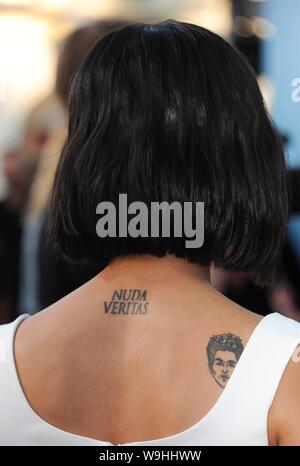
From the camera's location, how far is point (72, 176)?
1.44 m

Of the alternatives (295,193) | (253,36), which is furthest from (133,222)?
(253,36)

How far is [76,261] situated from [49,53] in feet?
11.0

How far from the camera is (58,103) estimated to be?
3.10m

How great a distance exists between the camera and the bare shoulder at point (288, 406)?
130 cm

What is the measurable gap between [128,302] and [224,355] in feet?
0.60

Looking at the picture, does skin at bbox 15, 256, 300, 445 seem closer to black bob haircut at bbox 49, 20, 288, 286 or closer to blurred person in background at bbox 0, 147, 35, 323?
black bob haircut at bbox 49, 20, 288, 286

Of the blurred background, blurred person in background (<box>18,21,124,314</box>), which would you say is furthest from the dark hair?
blurred person in background (<box>18,21,124,314</box>)

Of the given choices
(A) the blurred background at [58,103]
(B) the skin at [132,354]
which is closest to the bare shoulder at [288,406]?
(B) the skin at [132,354]

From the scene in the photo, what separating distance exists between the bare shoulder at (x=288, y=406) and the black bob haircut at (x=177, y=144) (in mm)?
222

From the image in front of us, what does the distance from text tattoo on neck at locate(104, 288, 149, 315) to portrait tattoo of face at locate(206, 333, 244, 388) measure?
0.45 feet

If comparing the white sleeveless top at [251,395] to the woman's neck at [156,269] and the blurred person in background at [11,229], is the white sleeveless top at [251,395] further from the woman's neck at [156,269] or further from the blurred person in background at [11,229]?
the blurred person in background at [11,229]

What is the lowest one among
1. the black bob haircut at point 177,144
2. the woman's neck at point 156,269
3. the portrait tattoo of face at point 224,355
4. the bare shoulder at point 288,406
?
the bare shoulder at point 288,406

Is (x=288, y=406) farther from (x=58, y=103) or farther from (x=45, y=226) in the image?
(x=58, y=103)

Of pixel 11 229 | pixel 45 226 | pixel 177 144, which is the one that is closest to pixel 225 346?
pixel 177 144
